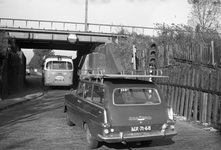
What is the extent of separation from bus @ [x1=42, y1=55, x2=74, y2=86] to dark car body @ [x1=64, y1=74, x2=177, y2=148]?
642 inches

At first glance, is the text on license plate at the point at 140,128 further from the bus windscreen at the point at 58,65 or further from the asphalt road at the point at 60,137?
the bus windscreen at the point at 58,65

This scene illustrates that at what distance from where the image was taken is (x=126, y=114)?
5.57 meters

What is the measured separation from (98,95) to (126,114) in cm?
90

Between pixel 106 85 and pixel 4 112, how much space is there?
7.24 meters

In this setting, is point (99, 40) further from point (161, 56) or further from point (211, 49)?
point (211, 49)

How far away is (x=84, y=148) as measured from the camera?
20.0 ft

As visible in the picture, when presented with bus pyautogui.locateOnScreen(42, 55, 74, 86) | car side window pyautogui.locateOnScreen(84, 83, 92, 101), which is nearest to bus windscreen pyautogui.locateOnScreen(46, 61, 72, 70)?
bus pyautogui.locateOnScreen(42, 55, 74, 86)

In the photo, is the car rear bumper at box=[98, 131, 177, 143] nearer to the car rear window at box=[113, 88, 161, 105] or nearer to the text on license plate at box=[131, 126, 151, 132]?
the text on license plate at box=[131, 126, 151, 132]

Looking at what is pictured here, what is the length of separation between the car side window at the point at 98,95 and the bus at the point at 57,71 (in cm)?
1639

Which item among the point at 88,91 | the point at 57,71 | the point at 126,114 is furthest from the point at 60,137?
the point at 57,71

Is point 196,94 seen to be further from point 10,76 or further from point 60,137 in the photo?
point 10,76

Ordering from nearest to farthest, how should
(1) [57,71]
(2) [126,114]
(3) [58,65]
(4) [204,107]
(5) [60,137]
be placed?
(2) [126,114] < (5) [60,137] < (4) [204,107] < (1) [57,71] < (3) [58,65]

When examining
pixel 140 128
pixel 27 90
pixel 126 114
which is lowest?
pixel 27 90

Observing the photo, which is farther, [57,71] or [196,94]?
[57,71]
